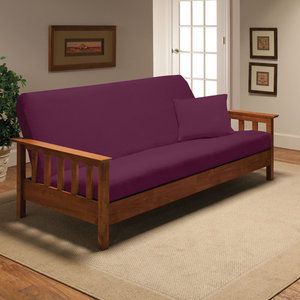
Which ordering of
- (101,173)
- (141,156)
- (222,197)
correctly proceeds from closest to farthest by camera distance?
(101,173)
(141,156)
(222,197)

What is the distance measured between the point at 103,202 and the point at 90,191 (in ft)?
0.37

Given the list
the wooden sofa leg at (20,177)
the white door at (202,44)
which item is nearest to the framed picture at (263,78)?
the white door at (202,44)

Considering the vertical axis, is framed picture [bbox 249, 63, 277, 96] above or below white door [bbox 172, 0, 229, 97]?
below

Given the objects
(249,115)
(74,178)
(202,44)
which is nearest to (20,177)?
(74,178)

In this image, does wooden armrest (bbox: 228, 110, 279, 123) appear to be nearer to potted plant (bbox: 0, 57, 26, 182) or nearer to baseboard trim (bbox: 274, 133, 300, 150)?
baseboard trim (bbox: 274, 133, 300, 150)

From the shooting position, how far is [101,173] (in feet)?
10.5

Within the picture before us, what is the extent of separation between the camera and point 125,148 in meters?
4.06

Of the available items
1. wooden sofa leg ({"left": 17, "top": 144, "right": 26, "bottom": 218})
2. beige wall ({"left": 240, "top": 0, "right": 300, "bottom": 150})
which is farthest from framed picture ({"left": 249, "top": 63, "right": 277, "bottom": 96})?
wooden sofa leg ({"left": 17, "top": 144, "right": 26, "bottom": 218})

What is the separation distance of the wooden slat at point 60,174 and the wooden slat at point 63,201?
0.04 metres

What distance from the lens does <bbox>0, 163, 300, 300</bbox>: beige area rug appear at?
2.85 meters

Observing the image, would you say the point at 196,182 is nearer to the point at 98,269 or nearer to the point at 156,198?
the point at 156,198

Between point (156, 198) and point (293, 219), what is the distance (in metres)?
0.88

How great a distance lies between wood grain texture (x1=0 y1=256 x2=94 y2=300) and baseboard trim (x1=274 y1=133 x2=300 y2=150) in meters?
3.49

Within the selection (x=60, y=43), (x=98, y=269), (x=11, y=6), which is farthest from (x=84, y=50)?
(x=98, y=269)
